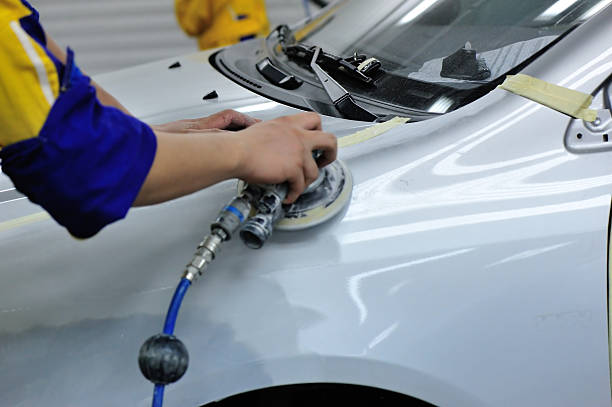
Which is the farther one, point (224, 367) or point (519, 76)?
point (519, 76)

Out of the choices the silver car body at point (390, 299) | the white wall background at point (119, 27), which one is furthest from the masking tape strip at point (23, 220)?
the white wall background at point (119, 27)

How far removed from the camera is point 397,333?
0.77 m

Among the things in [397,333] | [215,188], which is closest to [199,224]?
[215,188]

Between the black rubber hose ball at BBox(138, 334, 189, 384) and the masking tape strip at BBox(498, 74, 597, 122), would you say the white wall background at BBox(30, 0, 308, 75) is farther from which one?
the black rubber hose ball at BBox(138, 334, 189, 384)

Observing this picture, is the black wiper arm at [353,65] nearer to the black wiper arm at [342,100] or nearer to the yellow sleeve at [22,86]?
the black wiper arm at [342,100]

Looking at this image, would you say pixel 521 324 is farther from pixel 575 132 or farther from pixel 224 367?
pixel 224 367

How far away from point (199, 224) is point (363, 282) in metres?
0.25

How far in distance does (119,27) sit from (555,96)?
3886 mm

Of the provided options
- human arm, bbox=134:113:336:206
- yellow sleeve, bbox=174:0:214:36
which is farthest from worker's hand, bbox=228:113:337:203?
yellow sleeve, bbox=174:0:214:36

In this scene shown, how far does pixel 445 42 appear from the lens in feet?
3.63

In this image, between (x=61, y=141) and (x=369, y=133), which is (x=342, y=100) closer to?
(x=369, y=133)

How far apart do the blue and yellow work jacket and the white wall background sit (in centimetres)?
371

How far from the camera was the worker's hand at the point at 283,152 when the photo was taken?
74 centimetres

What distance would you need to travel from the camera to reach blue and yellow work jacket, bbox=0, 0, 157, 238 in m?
0.62
